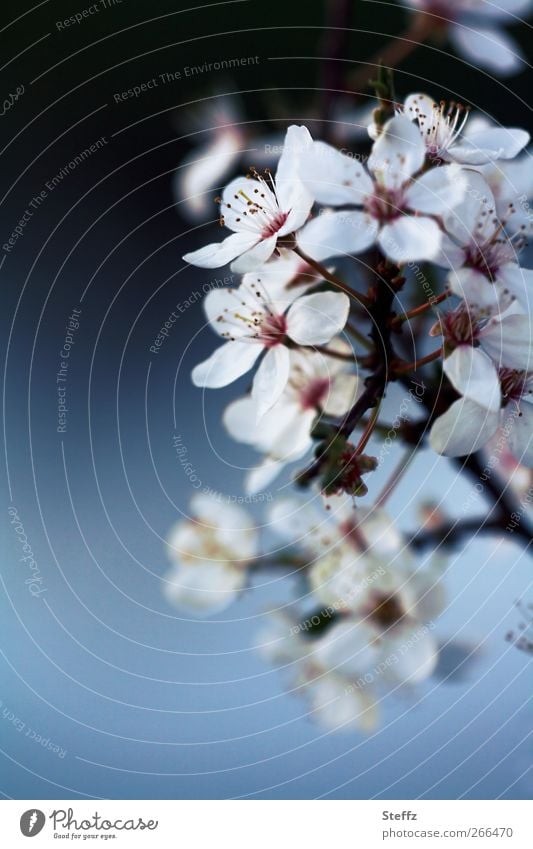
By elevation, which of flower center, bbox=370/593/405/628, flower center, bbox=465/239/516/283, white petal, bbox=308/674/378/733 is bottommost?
white petal, bbox=308/674/378/733

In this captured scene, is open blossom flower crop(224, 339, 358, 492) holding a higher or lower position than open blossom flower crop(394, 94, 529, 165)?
lower

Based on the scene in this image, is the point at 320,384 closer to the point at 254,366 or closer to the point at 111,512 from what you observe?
the point at 254,366

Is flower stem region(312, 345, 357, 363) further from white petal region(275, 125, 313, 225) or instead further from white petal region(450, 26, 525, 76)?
white petal region(450, 26, 525, 76)

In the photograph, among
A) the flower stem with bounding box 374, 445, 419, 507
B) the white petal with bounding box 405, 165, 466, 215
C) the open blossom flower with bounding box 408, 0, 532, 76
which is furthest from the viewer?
the open blossom flower with bounding box 408, 0, 532, 76

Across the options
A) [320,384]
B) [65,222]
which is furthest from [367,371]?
[65,222]
